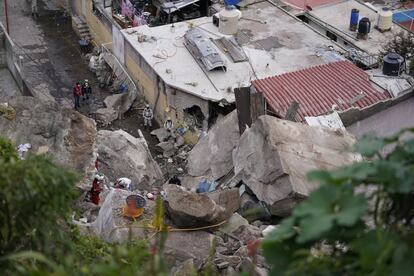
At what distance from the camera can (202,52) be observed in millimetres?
24156

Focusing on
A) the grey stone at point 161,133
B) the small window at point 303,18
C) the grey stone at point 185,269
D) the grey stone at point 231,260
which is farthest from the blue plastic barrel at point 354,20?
the grey stone at point 185,269

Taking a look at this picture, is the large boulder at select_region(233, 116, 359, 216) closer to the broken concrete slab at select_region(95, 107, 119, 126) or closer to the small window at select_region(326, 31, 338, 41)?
the broken concrete slab at select_region(95, 107, 119, 126)

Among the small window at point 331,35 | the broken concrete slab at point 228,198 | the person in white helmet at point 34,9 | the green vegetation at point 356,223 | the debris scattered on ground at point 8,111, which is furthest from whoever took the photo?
the person in white helmet at point 34,9

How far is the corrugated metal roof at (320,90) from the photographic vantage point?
21.4 m

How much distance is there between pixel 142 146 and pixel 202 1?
9549 mm

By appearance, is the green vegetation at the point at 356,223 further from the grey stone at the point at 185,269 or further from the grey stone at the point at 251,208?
the grey stone at the point at 251,208

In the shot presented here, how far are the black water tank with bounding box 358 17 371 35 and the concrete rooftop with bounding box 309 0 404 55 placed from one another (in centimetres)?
29

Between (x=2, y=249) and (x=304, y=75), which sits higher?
(x=2, y=249)

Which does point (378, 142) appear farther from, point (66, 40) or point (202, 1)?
point (66, 40)

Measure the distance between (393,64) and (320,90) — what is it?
2384 mm

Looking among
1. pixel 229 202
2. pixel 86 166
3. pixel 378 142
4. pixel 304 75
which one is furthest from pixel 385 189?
pixel 304 75

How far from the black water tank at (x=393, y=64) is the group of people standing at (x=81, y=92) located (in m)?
10.2

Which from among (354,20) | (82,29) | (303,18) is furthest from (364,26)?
(82,29)

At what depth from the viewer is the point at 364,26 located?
25625 millimetres
